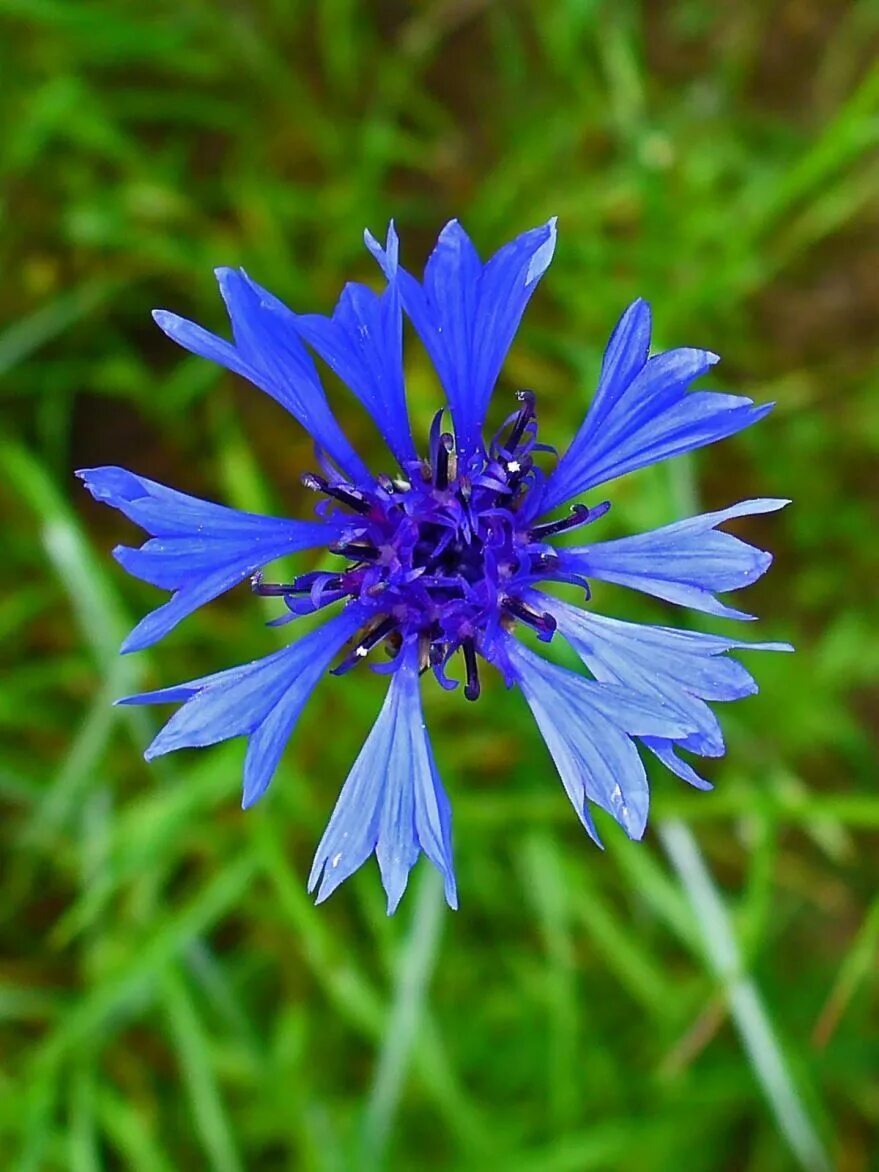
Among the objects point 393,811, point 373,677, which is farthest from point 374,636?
point 373,677

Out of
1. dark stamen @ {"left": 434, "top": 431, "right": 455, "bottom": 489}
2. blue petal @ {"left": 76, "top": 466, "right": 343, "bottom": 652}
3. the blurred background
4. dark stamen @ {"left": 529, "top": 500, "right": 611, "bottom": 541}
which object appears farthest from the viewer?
the blurred background

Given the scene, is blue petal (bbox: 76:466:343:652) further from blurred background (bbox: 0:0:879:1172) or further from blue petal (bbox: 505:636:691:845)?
blurred background (bbox: 0:0:879:1172)

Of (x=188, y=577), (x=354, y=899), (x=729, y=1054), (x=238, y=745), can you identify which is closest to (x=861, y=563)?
(x=729, y=1054)

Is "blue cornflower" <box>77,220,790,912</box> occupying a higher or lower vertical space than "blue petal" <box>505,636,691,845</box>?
higher

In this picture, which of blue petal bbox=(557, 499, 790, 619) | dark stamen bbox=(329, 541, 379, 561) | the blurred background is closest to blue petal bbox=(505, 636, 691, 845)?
blue petal bbox=(557, 499, 790, 619)

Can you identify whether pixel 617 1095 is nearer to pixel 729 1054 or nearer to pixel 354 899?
pixel 729 1054

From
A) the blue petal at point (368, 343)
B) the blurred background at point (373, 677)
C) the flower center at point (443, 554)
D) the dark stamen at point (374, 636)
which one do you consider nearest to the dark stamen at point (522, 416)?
the flower center at point (443, 554)
